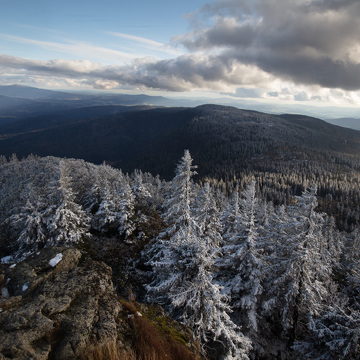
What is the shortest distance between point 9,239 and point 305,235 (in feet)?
117

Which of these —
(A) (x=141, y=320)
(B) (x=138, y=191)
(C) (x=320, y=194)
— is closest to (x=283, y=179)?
(C) (x=320, y=194)

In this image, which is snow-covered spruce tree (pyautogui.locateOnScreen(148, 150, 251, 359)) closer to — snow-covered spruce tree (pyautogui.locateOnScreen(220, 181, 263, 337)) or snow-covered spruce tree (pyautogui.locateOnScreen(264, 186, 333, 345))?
snow-covered spruce tree (pyautogui.locateOnScreen(220, 181, 263, 337))

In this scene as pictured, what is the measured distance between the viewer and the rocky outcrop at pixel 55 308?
6488 millimetres

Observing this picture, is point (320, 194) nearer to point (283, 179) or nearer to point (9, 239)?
point (283, 179)

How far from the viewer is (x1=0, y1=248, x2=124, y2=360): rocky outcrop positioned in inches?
255

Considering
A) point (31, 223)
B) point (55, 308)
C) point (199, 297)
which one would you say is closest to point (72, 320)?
point (55, 308)

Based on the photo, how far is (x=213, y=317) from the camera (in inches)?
446

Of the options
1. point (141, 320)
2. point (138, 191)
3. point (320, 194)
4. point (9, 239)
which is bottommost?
point (320, 194)

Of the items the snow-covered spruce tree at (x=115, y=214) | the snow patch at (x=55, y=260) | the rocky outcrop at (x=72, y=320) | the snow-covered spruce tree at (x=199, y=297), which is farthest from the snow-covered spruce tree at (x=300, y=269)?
the snow-covered spruce tree at (x=115, y=214)

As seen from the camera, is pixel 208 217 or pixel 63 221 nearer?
pixel 63 221

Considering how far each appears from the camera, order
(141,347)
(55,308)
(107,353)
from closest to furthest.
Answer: (107,353) < (141,347) < (55,308)

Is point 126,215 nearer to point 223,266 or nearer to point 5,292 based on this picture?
point 223,266

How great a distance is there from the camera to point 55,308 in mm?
7902

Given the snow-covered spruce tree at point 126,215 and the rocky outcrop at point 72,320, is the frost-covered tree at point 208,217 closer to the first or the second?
the snow-covered spruce tree at point 126,215
